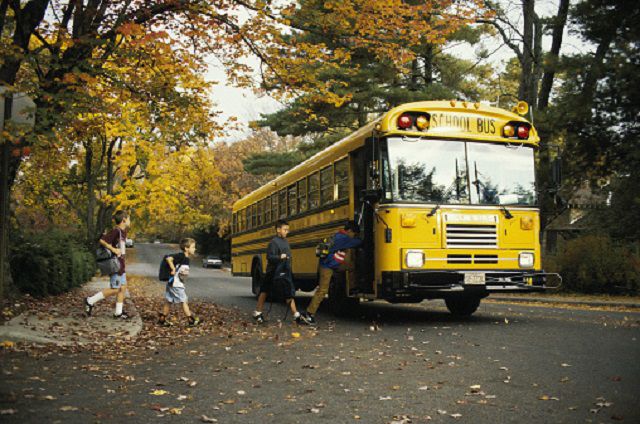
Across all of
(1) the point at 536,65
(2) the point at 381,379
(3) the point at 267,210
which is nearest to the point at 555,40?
(1) the point at 536,65

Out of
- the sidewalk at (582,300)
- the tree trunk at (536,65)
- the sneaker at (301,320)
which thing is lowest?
the sidewalk at (582,300)

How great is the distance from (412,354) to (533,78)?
18.6 meters

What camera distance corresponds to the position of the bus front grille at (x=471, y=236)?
10469 mm

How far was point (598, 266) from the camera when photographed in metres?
20.0

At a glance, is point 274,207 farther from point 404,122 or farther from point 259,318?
point 404,122

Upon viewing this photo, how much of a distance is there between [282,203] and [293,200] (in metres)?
0.99

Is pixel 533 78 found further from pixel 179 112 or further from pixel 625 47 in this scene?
pixel 179 112

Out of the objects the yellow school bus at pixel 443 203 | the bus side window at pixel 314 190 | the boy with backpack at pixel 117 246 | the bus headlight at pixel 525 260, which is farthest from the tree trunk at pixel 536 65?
the boy with backpack at pixel 117 246

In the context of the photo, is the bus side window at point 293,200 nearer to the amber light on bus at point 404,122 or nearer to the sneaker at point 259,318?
the sneaker at point 259,318

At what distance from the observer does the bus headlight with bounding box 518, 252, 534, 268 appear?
35.4ft

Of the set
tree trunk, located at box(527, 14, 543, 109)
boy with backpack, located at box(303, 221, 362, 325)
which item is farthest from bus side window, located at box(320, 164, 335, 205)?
Answer: tree trunk, located at box(527, 14, 543, 109)

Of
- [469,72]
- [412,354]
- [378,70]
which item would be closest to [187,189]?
[378,70]

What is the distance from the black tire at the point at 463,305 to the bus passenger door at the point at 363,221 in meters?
2.32

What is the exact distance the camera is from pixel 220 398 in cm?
581
